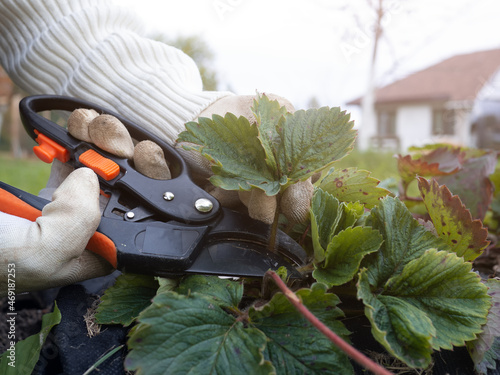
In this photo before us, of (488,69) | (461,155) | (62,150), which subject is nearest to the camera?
(62,150)

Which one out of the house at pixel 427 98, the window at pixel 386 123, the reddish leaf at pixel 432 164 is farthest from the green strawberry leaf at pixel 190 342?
the window at pixel 386 123

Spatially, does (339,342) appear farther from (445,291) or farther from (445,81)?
(445,81)

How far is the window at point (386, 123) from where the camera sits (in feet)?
45.3

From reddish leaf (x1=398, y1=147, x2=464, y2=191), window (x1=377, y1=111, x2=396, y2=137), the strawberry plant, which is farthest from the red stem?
window (x1=377, y1=111, x2=396, y2=137)

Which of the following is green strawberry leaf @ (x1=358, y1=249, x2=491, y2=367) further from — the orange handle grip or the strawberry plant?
the orange handle grip

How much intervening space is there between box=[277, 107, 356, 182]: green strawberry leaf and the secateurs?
10 centimetres

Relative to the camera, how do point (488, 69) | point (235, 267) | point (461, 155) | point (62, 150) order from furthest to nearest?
point (488, 69) < point (461, 155) < point (62, 150) < point (235, 267)

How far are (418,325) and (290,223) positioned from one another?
0.21m

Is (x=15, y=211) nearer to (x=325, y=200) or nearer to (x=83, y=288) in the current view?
(x=83, y=288)

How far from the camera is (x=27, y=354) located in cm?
49

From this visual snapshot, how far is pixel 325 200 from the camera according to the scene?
506 millimetres

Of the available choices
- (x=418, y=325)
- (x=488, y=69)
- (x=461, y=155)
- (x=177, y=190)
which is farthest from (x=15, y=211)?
(x=488, y=69)

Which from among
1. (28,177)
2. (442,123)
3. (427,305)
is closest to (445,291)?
(427,305)

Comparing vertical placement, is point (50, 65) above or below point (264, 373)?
above
